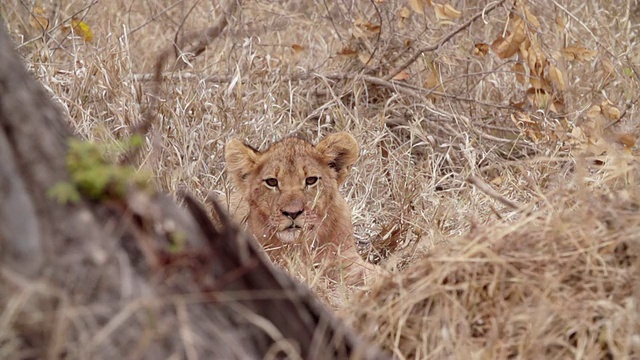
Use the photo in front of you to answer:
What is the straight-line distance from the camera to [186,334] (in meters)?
2.09

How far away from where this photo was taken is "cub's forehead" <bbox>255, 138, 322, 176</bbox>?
4965mm

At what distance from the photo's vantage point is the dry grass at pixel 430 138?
275cm

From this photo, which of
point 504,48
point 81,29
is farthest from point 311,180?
point 81,29

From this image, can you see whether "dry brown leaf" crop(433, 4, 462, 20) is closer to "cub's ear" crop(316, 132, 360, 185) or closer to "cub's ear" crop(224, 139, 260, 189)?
"cub's ear" crop(316, 132, 360, 185)

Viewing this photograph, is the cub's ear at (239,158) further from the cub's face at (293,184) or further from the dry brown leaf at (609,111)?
the dry brown leaf at (609,111)

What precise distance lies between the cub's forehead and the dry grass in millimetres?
399

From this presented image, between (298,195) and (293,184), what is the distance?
86 millimetres

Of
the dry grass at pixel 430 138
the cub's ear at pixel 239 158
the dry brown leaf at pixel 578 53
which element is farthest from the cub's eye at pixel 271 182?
the dry brown leaf at pixel 578 53

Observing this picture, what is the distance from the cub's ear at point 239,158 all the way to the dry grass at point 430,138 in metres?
0.19

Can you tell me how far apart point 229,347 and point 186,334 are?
0.12 metres

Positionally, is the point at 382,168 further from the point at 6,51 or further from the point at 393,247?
the point at 6,51

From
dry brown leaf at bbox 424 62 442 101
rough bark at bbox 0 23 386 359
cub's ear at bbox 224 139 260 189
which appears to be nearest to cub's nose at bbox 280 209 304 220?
cub's ear at bbox 224 139 260 189

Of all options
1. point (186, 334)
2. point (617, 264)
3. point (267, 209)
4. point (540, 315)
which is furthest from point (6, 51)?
point (267, 209)

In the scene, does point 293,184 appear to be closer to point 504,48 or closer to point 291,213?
point 291,213
